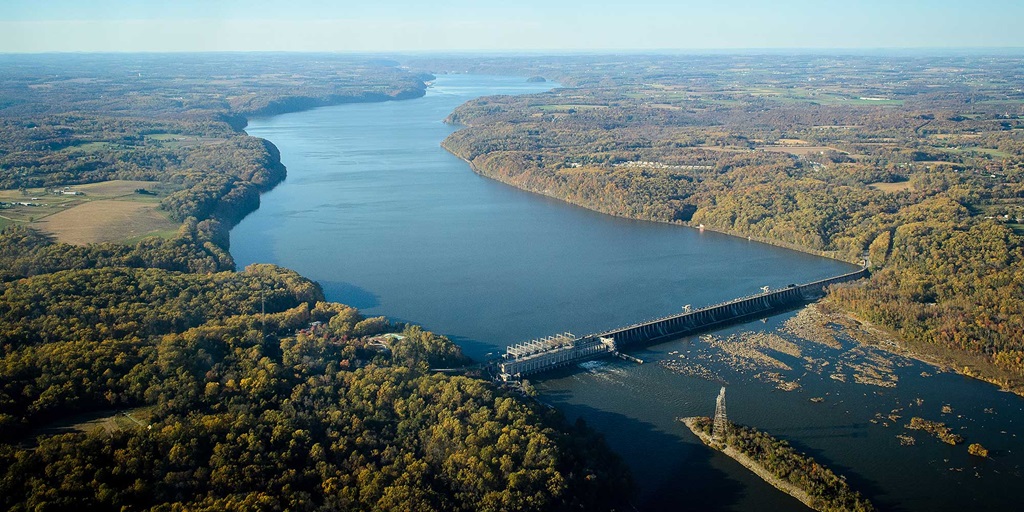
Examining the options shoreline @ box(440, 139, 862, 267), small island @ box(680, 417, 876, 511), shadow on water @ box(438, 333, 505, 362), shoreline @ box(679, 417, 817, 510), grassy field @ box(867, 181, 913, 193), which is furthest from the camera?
Answer: grassy field @ box(867, 181, 913, 193)

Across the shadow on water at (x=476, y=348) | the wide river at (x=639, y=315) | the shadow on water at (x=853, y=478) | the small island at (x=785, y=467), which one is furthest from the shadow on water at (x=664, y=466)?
the shadow on water at (x=476, y=348)

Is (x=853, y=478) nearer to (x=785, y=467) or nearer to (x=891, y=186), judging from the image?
Result: (x=785, y=467)

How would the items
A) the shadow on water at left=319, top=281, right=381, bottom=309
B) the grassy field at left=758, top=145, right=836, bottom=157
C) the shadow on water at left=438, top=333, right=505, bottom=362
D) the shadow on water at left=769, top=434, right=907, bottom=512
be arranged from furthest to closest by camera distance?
1. the grassy field at left=758, top=145, right=836, bottom=157
2. the shadow on water at left=319, top=281, right=381, bottom=309
3. the shadow on water at left=438, top=333, right=505, bottom=362
4. the shadow on water at left=769, top=434, right=907, bottom=512

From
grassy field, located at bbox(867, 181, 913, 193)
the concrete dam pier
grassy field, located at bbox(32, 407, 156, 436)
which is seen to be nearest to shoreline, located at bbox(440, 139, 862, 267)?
the concrete dam pier

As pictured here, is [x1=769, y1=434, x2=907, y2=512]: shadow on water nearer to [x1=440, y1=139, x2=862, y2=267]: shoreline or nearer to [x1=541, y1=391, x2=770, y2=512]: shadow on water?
[x1=541, y1=391, x2=770, y2=512]: shadow on water

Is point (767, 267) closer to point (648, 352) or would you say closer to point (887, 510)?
point (648, 352)

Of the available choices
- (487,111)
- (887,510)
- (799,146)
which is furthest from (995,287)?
(487,111)
